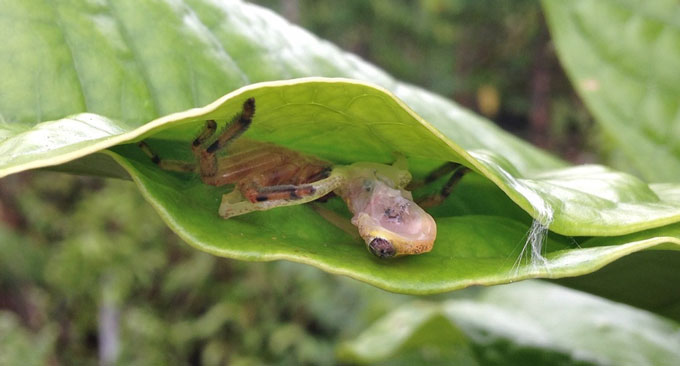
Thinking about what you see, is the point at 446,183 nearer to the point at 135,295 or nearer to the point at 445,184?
the point at 445,184

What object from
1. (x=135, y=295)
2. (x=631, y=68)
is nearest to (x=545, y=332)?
(x=631, y=68)

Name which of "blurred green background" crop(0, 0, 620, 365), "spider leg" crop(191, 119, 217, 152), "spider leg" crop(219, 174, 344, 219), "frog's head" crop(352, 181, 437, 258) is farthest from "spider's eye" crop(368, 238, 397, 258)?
"blurred green background" crop(0, 0, 620, 365)

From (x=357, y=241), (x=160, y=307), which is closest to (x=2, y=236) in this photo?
(x=160, y=307)

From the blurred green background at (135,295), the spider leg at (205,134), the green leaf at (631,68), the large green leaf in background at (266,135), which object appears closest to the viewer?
the large green leaf in background at (266,135)

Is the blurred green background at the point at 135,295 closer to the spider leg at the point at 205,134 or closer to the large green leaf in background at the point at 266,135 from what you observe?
the large green leaf in background at the point at 266,135

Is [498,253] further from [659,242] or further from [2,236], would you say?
[2,236]

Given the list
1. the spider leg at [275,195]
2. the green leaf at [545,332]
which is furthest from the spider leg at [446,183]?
the green leaf at [545,332]
